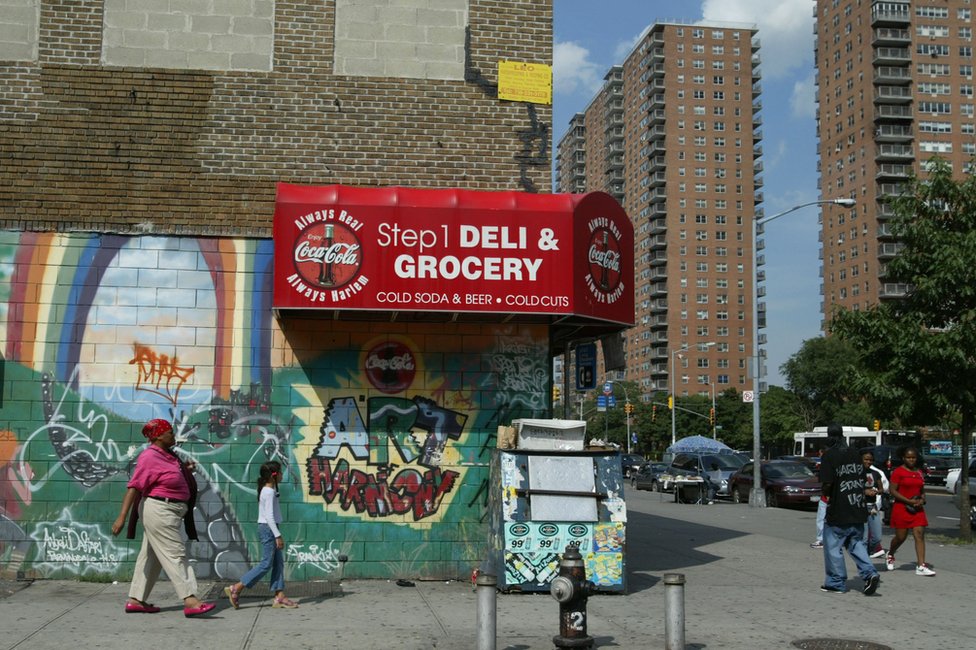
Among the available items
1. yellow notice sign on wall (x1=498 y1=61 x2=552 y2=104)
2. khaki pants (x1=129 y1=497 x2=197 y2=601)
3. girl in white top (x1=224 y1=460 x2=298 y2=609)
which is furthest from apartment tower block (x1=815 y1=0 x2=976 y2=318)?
khaki pants (x1=129 y1=497 x2=197 y2=601)

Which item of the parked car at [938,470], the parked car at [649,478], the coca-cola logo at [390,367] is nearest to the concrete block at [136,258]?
the coca-cola logo at [390,367]

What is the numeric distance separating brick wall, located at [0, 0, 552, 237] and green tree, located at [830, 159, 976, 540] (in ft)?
27.0

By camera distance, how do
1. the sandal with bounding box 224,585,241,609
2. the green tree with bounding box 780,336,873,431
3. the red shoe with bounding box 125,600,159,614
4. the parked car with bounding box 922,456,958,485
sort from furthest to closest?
the green tree with bounding box 780,336,873,431, the parked car with bounding box 922,456,958,485, the sandal with bounding box 224,585,241,609, the red shoe with bounding box 125,600,159,614

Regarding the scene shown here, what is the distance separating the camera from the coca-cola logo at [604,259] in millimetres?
10820

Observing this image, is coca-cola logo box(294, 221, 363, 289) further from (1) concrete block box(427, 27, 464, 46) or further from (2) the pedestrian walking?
(2) the pedestrian walking

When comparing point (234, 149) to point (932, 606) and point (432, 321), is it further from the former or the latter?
point (932, 606)

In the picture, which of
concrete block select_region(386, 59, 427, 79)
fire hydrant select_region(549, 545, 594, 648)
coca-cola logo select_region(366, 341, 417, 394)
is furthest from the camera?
concrete block select_region(386, 59, 427, 79)

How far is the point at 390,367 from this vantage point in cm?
1109

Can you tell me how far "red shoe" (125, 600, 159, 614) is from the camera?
28.9 ft

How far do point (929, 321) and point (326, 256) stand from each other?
11.4m

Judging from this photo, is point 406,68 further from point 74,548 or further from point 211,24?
point 74,548

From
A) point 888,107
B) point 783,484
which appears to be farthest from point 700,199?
point 783,484

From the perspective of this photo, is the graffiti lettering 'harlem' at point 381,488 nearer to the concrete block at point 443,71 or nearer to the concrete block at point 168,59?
the concrete block at point 443,71

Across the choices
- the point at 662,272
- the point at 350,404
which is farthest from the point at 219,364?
the point at 662,272
